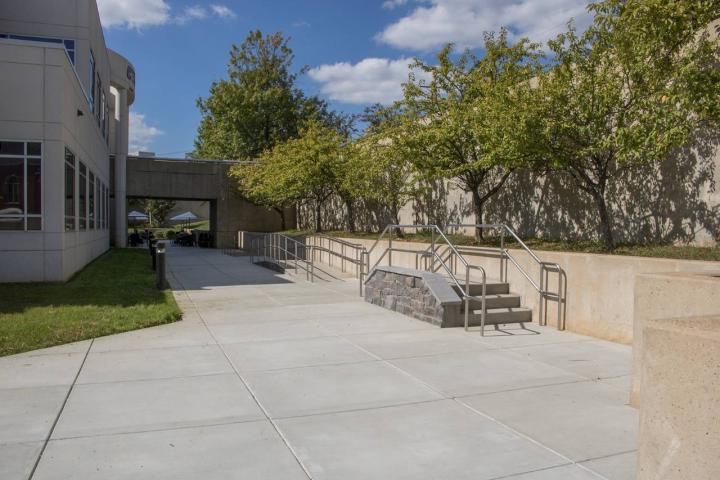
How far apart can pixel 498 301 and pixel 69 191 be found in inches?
452

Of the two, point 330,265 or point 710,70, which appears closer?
point 710,70

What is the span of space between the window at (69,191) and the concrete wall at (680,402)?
14457 millimetres

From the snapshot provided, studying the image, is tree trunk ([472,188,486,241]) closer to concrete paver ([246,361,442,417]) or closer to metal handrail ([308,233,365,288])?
metal handrail ([308,233,365,288])

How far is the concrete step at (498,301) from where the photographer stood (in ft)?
31.1

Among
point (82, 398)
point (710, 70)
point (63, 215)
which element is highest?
point (710, 70)

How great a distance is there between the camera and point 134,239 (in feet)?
122

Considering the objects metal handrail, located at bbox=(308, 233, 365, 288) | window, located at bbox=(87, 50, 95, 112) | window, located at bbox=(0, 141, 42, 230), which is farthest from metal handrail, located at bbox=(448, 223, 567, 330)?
window, located at bbox=(87, 50, 95, 112)

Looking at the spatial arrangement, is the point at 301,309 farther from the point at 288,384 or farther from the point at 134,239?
the point at 134,239

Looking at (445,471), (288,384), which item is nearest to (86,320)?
(288,384)

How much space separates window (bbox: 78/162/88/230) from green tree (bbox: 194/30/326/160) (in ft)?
94.4

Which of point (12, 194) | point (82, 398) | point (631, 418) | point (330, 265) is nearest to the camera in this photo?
point (631, 418)

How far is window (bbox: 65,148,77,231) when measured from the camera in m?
14.9

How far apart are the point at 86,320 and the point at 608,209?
28.8 ft

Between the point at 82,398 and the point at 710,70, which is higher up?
the point at 710,70
